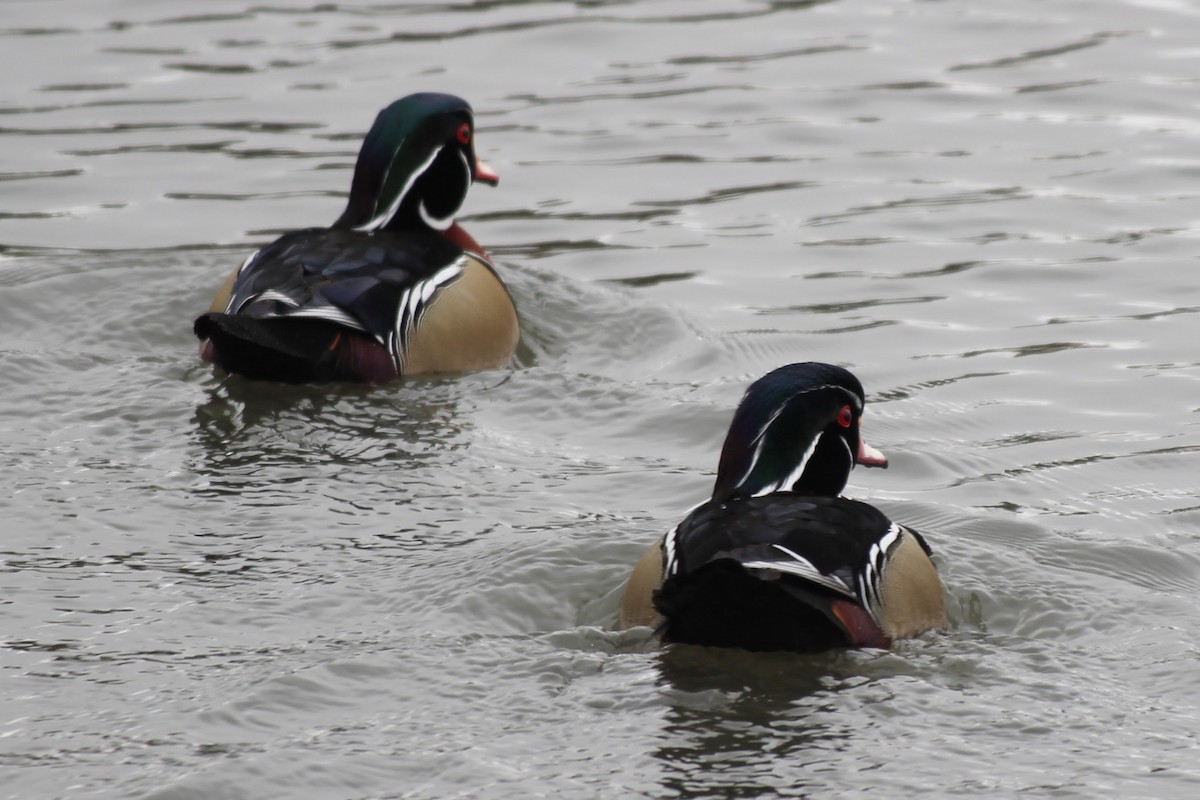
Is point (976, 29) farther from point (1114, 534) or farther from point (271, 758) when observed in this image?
point (271, 758)

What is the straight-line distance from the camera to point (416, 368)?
9039 mm

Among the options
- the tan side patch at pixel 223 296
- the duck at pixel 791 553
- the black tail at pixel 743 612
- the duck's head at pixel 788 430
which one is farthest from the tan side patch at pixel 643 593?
the tan side patch at pixel 223 296

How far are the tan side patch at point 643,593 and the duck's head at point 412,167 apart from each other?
12.8 feet

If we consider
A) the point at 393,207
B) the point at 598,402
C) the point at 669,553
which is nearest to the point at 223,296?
the point at 393,207

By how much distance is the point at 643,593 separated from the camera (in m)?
6.33

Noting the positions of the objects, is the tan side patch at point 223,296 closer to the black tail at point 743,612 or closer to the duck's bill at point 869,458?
the duck's bill at point 869,458

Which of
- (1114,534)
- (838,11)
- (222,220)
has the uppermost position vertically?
(838,11)

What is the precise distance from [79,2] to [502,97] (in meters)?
4.22

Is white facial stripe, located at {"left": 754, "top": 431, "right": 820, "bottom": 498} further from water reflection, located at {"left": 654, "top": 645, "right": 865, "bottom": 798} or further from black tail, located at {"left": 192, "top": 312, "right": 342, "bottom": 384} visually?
black tail, located at {"left": 192, "top": 312, "right": 342, "bottom": 384}

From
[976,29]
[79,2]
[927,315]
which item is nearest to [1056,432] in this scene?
[927,315]

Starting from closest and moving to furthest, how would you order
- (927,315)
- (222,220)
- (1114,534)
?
1. (1114,534)
2. (927,315)
3. (222,220)

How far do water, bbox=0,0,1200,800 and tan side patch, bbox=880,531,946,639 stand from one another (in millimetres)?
86

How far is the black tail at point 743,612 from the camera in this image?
5.64 metres

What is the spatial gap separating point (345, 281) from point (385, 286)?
0.22 m
